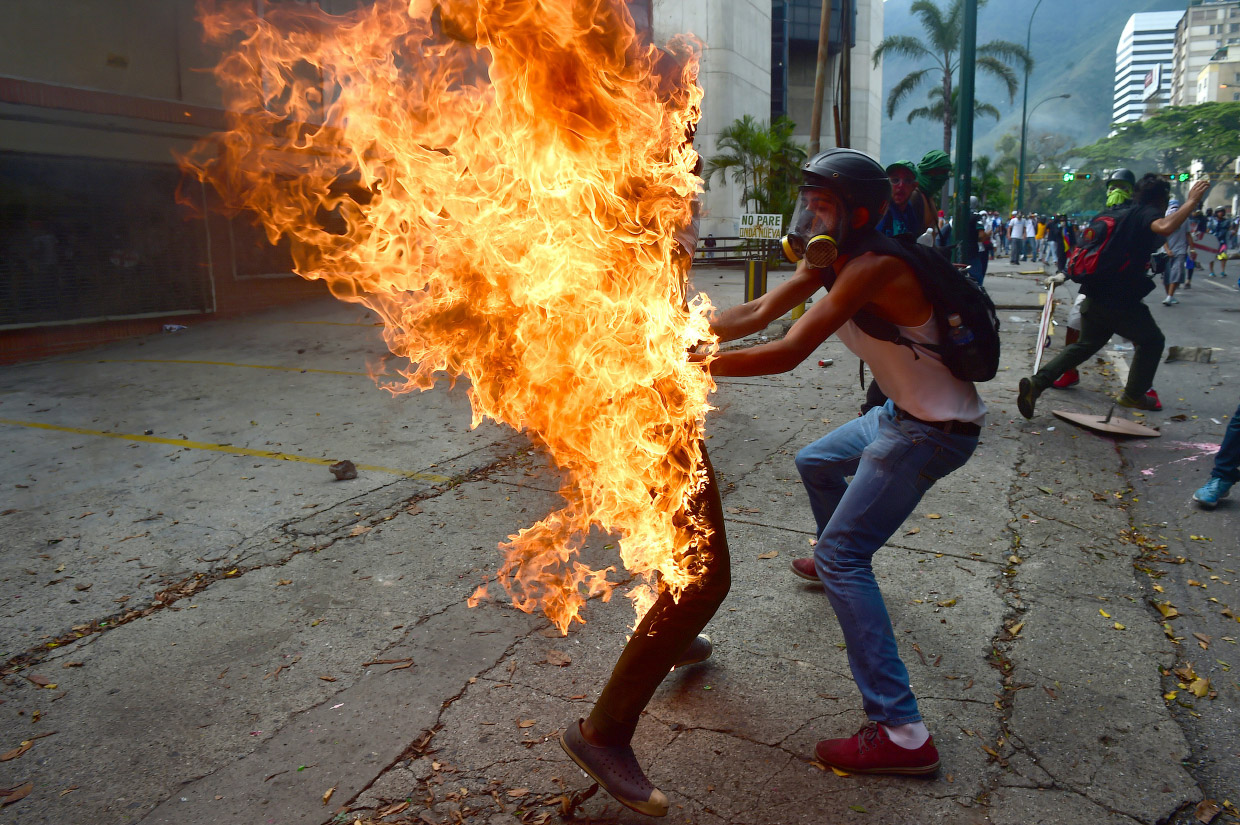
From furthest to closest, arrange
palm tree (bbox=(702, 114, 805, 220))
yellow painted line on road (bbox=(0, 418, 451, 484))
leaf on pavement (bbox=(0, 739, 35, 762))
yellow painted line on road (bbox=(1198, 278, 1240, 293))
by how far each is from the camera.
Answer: palm tree (bbox=(702, 114, 805, 220)) < yellow painted line on road (bbox=(1198, 278, 1240, 293)) < yellow painted line on road (bbox=(0, 418, 451, 484)) < leaf on pavement (bbox=(0, 739, 35, 762))

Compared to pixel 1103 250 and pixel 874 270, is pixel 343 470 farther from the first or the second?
pixel 1103 250

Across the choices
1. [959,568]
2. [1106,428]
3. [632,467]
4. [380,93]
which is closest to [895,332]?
[632,467]

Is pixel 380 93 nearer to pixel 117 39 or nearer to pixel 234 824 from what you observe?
pixel 234 824

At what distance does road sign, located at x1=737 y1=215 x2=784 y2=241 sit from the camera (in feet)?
49.6

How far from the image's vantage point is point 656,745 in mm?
3086

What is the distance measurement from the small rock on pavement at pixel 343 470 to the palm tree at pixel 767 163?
1046 inches

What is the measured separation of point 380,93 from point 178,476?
403 cm

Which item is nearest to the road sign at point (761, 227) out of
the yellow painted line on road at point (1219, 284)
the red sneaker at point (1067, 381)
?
the red sneaker at point (1067, 381)

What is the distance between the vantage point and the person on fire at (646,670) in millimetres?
2680

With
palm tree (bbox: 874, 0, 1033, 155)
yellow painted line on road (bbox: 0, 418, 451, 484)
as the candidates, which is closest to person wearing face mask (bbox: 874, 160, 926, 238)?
yellow painted line on road (bbox: 0, 418, 451, 484)

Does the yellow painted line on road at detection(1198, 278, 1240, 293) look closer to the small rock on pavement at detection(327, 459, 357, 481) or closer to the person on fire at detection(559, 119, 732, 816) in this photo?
the small rock on pavement at detection(327, 459, 357, 481)

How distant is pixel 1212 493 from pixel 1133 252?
113 inches

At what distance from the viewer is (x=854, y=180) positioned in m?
2.93

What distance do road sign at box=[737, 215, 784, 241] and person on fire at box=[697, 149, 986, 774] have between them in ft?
40.2
